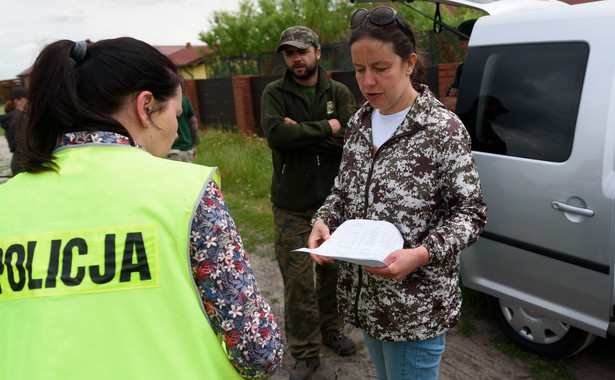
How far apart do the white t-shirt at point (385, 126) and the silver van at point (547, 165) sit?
44.7 inches

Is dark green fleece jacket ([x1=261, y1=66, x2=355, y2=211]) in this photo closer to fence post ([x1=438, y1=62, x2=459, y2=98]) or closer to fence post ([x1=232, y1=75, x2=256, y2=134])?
fence post ([x1=438, y1=62, x2=459, y2=98])

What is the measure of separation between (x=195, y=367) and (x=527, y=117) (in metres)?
2.32

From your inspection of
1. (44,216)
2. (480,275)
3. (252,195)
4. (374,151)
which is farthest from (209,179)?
(252,195)

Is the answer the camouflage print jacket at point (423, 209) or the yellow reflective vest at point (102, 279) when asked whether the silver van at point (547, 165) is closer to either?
the camouflage print jacket at point (423, 209)

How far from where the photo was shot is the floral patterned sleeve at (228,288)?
3.72 feet

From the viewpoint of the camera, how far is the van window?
255 cm

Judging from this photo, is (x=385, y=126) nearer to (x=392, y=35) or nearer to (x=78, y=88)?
(x=392, y=35)

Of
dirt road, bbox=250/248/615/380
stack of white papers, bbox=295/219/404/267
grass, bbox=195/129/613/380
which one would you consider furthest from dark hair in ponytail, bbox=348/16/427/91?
grass, bbox=195/129/613/380

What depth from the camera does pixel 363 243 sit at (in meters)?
1.69

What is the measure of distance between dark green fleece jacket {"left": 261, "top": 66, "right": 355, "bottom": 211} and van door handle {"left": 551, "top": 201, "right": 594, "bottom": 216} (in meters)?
1.28

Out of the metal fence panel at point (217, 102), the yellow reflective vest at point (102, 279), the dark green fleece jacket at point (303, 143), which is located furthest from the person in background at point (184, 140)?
the metal fence panel at point (217, 102)

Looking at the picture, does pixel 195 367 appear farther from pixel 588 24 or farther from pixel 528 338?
pixel 528 338

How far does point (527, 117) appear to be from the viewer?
275 cm

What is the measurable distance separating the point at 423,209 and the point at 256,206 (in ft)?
17.6
